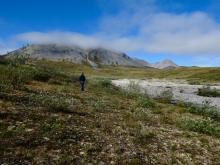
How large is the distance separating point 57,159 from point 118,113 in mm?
13442

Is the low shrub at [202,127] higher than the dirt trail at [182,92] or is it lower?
higher

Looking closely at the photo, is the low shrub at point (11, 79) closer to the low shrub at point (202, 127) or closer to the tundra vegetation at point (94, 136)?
the tundra vegetation at point (94, 136)

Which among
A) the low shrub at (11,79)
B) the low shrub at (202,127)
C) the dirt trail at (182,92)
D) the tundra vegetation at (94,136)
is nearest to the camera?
the tundra vegetation at (94,136)

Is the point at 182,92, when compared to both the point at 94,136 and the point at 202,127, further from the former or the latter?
the point at 94,136

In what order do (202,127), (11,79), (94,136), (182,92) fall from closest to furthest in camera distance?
(94,136), (202,127), (11,79), (182,92)

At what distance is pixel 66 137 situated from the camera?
1811cm

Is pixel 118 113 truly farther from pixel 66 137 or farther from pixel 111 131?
pixel 66 137

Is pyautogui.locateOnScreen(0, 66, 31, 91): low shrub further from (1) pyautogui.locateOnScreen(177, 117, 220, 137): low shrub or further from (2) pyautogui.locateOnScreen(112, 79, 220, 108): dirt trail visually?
(2) pyautogui.locateOnScreen(112, 79, 220, 108): dirt trail

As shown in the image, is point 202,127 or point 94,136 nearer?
point 94,136

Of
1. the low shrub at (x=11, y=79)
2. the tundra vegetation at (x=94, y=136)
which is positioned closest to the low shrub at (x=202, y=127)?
the tundra vegetation at (x=94, y=136)

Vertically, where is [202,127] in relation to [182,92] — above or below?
above

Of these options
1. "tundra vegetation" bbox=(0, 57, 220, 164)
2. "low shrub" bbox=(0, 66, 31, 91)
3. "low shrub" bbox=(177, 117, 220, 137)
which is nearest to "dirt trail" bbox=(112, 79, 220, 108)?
"low shrub" bbox=(177, 117, 220, 137)

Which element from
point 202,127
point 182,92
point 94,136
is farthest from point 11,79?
point 182,92

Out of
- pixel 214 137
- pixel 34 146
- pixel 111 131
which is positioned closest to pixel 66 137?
pixel 34 146
